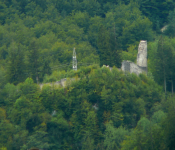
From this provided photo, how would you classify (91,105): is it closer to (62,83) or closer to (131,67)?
(62,83)

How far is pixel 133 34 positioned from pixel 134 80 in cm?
2025

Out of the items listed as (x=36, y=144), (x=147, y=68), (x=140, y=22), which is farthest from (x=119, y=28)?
(x=36, y=144)

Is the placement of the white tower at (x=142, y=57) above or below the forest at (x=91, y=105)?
above

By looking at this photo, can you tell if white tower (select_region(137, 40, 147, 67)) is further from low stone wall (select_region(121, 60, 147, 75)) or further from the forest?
low stone wall (select_region(121, 60, 147, 75))

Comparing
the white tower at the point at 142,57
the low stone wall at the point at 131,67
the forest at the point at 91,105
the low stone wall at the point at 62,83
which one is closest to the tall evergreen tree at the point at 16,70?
the forest at the point at 91,105

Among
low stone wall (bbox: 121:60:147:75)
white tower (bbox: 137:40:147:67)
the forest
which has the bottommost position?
the forest

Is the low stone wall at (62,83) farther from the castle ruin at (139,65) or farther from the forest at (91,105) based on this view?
the castle ruin at (139,65)

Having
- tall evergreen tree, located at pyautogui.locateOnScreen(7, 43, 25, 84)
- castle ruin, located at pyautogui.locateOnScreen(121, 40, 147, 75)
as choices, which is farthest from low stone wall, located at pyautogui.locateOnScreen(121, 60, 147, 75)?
tall evergreen tree, located at pyautogui.locateOnScreen(7, 43, 25, 84)

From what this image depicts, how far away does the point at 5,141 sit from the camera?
4259cm

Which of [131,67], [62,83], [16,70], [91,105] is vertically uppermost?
[131,67]

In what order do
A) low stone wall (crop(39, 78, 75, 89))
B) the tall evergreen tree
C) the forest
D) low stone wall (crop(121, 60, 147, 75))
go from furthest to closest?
low stone wall (crop(121, 60, 147, 75)), the tall evergreen tree, low stone wall (crop(39, 78, 75, 89)), the forest

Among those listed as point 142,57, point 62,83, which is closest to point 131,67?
point 142,57

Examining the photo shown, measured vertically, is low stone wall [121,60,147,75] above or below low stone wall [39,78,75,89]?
above

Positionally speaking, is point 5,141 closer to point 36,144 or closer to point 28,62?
point 36,144
